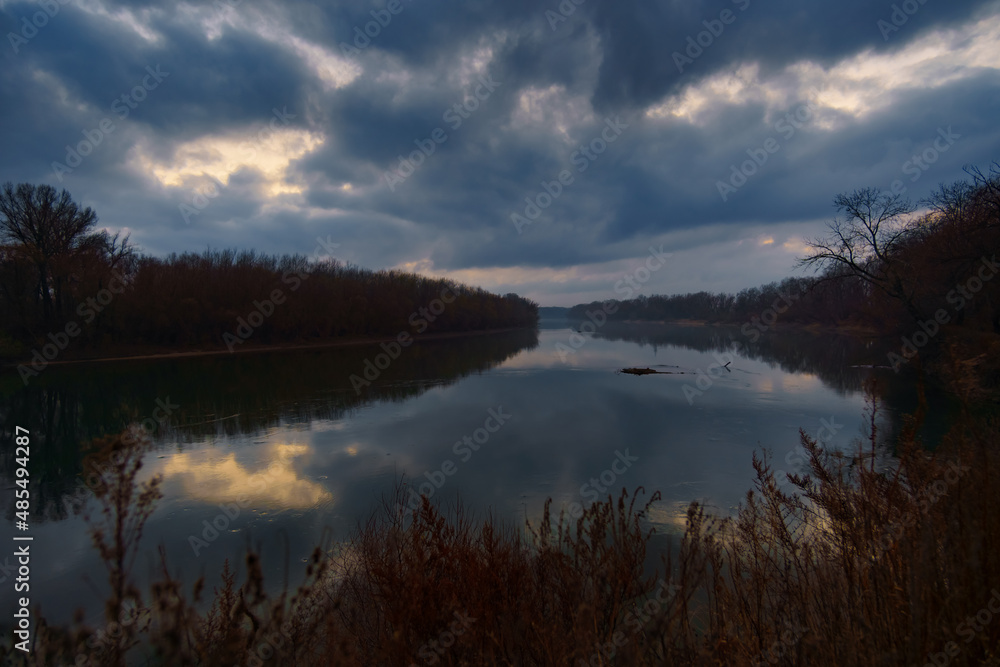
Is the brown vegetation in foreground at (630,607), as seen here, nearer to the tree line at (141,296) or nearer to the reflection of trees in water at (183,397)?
the reflection of trees in water at (183,397)

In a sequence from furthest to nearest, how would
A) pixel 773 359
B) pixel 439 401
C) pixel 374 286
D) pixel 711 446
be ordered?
pixel 374 286 < pixel 773 359 < pixel 439 401 < pixel 711 446

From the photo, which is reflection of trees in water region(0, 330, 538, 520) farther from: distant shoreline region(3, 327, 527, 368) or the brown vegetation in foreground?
the brown vegetation in foreground

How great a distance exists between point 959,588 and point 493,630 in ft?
8.82

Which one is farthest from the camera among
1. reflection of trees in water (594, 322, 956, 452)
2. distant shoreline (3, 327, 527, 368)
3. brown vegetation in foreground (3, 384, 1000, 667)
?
distant shoreline (3, 327, 527, 368)

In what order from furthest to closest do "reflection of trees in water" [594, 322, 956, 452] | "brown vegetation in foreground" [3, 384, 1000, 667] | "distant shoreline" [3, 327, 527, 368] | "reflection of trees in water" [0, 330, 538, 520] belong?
"distant shoreline" [3, 327, 527, 368], "reflection of trees in water" [594, 322, 956, 452], "reflection of trees in water" [0, 330, 538, 520], "brown vegetation in foreground" [3, 384, 1000, 667]

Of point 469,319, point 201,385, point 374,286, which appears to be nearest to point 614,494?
point 201,385

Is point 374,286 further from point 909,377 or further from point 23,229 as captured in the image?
point 909,377

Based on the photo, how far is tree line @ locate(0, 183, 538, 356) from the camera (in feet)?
112

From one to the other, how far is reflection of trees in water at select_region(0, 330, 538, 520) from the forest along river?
112 mm

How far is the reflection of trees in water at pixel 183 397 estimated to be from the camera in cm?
1305

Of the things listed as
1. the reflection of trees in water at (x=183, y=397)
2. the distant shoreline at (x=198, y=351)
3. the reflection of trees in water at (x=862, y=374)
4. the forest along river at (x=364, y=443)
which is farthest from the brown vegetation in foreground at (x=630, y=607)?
the distant shoreline at (x=198, y=351)

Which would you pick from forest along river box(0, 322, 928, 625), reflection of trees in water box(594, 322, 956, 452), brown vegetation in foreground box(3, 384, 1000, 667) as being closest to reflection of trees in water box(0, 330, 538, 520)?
forest along river box(0, 322, 928, 625)

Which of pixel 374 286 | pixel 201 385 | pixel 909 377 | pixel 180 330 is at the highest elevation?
pixel 374 286

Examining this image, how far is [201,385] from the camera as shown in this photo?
79.2 ft
